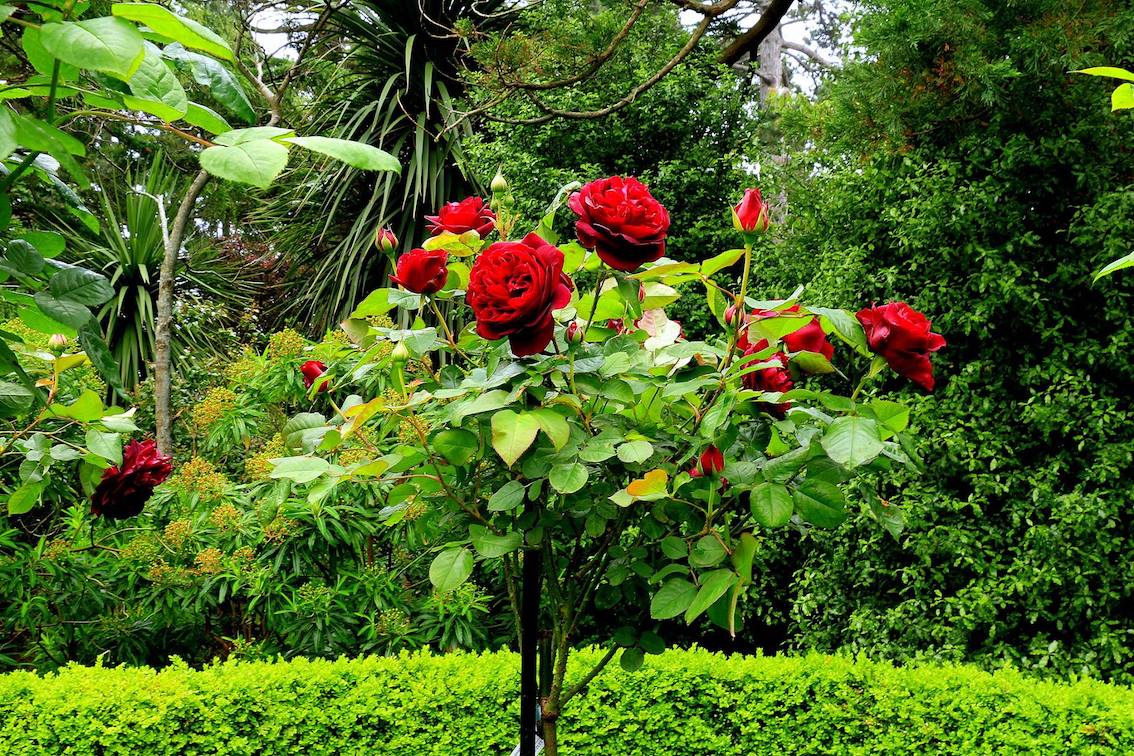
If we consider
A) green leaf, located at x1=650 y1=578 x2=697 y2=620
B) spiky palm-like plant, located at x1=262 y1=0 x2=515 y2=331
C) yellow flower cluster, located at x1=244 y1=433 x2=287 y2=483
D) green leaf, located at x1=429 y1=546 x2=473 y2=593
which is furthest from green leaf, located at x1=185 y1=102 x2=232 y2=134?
spiky palm-like plant, located at x1=262 y1=0 x2=515 y2=331

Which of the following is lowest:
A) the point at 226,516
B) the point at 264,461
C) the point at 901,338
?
the point at 226,516

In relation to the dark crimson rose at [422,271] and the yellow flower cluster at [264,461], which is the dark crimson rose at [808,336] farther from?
the yellow flower cluster at [264,461]

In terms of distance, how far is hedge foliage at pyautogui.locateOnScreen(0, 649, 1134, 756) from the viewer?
2.45 meters

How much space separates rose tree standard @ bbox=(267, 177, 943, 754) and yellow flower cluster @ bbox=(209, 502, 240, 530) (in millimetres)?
2067

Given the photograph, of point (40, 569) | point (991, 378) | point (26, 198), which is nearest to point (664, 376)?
point (991, 378)

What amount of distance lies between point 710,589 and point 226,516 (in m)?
2.46

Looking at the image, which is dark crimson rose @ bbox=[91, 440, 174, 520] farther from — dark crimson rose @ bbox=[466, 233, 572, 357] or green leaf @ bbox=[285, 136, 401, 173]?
green leaf @ bbox=[285, 136, 401, 173]

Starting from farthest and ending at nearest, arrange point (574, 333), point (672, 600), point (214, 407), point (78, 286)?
point (214, 407) < point (574, 333) < point (672, 600) < point (78, 286)

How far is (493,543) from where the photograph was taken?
1020 mm

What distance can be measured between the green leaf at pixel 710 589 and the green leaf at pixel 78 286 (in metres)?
0.64

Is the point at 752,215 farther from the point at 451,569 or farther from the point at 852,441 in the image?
the point at 451,569

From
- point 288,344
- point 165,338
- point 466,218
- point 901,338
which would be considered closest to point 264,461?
point 288,344

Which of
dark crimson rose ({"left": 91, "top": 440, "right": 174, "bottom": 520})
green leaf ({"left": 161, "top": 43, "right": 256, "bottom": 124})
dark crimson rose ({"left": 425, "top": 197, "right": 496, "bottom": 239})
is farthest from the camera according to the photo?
dark crimson rose ({"left": 91, "top": 440, "right": 174, "bottom": 520})

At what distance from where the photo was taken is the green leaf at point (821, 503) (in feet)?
3.14
